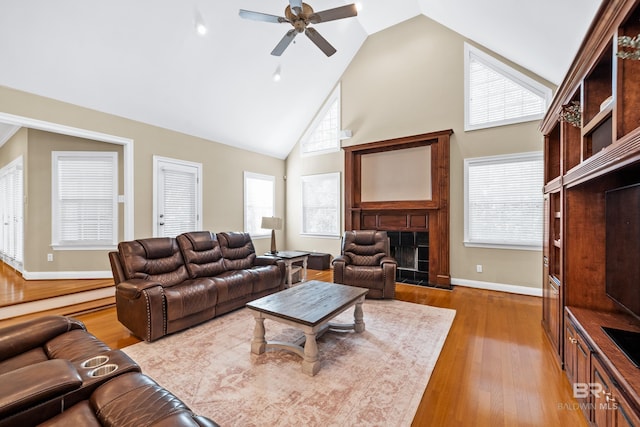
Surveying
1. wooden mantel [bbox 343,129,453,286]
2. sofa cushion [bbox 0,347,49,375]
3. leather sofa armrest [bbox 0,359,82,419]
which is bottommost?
sofa cushion [bbox 0,347,49,375]

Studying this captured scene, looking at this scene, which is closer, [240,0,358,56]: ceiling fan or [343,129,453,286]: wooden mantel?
[240,0,358,56]: ceiling fan

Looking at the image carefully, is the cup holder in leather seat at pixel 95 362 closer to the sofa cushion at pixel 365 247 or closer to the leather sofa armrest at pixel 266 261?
the leather sofa armrest at pixel 266 261

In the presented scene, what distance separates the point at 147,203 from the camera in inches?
187

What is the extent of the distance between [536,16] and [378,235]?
3.28 meters

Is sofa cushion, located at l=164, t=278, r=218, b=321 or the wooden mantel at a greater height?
the wooden mantel

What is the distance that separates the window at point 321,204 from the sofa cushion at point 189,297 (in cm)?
359

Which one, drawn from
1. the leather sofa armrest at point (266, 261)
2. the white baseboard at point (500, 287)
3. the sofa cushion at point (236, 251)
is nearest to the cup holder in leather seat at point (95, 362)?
the sofa cushion at point (236, 251)

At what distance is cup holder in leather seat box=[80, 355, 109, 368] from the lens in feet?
4.41

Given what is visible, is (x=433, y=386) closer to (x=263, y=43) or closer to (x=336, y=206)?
(x=336, y=206)

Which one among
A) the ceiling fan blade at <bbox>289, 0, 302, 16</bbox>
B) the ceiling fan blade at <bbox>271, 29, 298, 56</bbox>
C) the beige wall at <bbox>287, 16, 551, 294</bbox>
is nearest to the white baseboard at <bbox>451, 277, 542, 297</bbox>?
the beige wall at <bbox>287, 16, 551, 294</bbox>

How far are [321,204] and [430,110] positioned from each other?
303 centimetres

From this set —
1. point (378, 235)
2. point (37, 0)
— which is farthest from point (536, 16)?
point (37, 0)

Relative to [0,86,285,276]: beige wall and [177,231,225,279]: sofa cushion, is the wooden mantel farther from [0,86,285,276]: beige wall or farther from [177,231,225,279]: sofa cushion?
[177,231,225,279]: sofa cushion

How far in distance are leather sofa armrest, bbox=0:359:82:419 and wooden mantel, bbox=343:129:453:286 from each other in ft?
16.3
